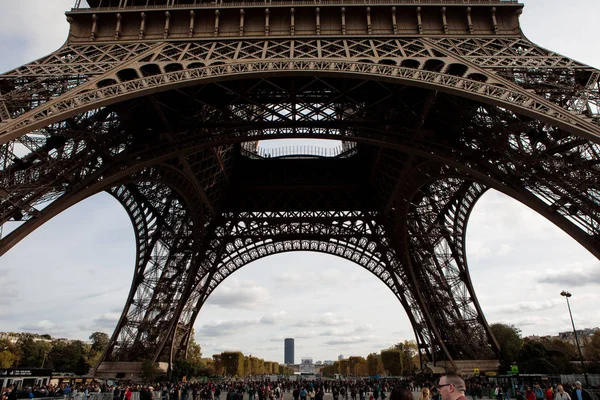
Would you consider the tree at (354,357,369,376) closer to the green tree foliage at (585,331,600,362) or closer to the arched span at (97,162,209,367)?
the green tree foliage at (585,331,600,362)

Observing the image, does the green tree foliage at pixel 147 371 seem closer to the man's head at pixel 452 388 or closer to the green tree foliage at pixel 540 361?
the green tree foliage at pixel 540 361

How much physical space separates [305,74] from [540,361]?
29166 mm

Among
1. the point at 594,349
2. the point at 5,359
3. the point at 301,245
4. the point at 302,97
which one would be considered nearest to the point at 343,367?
the point at 594,349

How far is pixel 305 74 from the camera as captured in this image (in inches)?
615

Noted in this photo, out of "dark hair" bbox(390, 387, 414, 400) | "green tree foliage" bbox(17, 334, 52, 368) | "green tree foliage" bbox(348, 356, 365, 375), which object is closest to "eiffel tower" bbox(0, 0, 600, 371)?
"dark hair" bbox(390, 387, 414, 400)

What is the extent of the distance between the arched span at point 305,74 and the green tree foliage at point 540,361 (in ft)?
84.0

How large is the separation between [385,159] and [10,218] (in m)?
20.5

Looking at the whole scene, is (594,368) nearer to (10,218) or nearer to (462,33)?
(462,33)

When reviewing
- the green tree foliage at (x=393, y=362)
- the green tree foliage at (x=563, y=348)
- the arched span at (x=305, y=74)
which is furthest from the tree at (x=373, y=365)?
the arched span at (x=305, y=74)

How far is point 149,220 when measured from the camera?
33.1 m

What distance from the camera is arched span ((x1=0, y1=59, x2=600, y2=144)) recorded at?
13.1 meters

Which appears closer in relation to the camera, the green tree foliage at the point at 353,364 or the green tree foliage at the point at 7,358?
the green tree foliage at the point at 7,358

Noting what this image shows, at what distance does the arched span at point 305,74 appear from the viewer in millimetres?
13125

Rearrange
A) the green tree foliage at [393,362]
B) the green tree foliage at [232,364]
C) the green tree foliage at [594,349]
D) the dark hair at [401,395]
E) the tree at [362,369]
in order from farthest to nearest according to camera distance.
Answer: the tree at [362,369] → the green tree foliage at [232,364] → the green tree foliage at [393,362] → the green tree foliage at [594,349] → the dark hair at [401,395]
